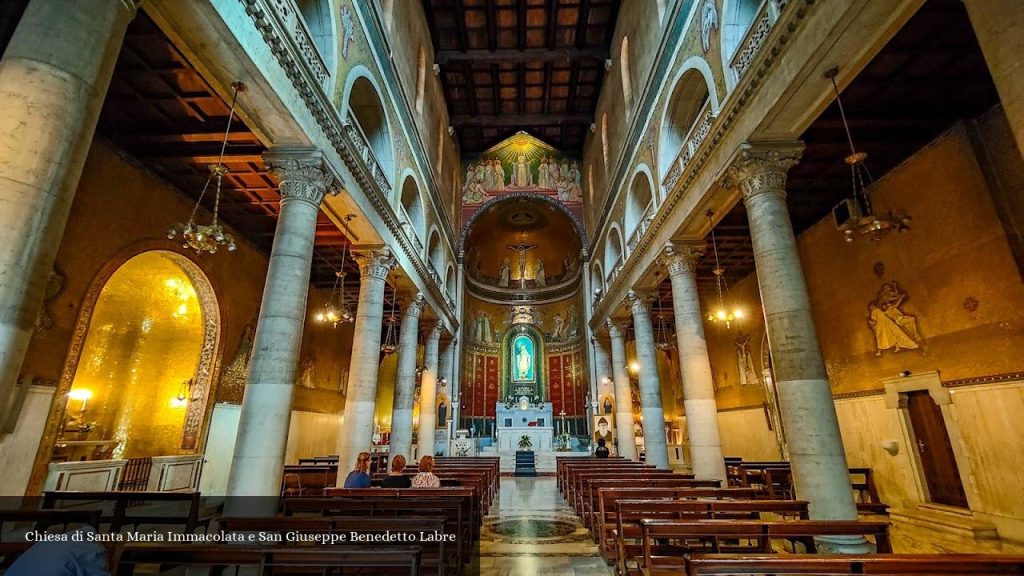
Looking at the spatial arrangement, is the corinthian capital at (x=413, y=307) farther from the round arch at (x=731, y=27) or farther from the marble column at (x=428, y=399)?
the round arch at (x=731, y=27)

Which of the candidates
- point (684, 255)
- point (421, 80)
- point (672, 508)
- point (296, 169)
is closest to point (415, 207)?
point (421, 80)

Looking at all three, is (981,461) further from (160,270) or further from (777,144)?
(160,270)

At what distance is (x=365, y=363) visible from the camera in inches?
426

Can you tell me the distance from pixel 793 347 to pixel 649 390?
7849mm

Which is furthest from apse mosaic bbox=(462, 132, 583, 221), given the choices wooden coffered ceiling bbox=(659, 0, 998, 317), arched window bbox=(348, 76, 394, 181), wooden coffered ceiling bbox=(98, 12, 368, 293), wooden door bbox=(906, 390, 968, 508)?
wooden door bbox=(906, 390, 968, 508)

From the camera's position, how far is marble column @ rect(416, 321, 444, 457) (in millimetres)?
17125

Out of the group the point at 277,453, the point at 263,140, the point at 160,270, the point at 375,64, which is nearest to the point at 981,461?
the point at 277,453

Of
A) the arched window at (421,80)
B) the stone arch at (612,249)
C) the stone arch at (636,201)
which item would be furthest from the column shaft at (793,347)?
the arched window at (421,80)

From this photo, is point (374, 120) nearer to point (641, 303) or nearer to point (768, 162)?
point (768, 162)

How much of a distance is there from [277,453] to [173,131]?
645cm

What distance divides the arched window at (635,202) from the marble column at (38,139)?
13257 millimetres

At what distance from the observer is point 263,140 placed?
7.48 metres

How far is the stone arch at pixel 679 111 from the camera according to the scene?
10.5 m

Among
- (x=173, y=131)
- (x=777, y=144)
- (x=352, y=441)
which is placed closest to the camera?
(x=777, y=144)
